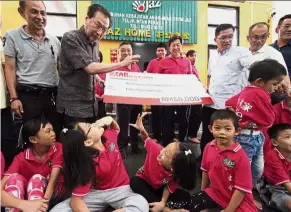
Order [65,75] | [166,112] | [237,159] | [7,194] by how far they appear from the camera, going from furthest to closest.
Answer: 1. [166,112]
2. [65,75]
3. [237,159]
4. [7,194]

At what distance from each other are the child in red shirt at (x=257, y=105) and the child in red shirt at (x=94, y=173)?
35.1 inches

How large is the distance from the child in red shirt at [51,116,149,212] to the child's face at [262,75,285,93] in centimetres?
120

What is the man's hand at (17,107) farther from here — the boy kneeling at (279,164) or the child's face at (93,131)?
the boy kneeling at (279,164)

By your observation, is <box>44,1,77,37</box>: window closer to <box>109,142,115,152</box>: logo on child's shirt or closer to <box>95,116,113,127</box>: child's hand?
<box>95,116,113,127</box>: child's hand

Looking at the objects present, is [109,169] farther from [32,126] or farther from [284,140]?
[284,140]

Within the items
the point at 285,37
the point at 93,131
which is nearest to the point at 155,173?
the point at 93,131

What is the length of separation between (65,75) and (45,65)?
7.2 inches

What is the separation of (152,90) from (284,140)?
1173 millimetres

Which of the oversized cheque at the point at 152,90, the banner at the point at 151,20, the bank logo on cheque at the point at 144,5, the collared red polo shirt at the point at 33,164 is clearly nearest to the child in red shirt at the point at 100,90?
the oversized cheque at the point at 152,90

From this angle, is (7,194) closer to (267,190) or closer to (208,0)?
(267,190)

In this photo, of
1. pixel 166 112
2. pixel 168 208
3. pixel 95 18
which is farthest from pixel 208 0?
pixel 168 208

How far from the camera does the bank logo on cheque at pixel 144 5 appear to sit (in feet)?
25.0

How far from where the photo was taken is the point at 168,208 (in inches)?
79.1

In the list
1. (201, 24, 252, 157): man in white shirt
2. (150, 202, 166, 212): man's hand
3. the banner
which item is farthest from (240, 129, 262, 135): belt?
the banner
